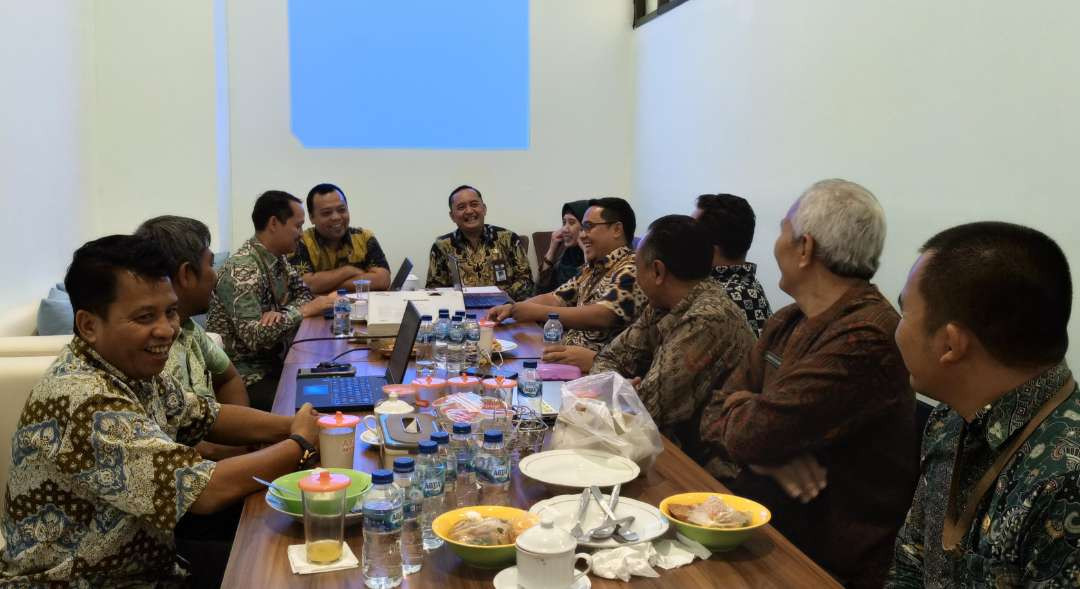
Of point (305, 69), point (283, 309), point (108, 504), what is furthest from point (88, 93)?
point (108, 504)

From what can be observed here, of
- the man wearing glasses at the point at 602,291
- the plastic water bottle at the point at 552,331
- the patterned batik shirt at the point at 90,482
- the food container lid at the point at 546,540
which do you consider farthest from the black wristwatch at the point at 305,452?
the man wearing glasses at the point at 602,291

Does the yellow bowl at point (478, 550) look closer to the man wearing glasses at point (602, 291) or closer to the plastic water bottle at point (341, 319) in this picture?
the man wearing glasses at point (602, 291)

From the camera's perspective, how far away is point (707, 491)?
1871mm

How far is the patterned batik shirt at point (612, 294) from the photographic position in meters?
3.68

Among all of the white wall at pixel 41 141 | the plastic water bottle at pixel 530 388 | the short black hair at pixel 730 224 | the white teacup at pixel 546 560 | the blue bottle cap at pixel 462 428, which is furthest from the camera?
the white wall at pixel 41 141

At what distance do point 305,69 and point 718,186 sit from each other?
3.21 meters

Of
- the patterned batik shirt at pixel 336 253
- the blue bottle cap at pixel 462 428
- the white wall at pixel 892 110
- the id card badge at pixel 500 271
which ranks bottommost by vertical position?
the blue bottle cap at pixel 462 428

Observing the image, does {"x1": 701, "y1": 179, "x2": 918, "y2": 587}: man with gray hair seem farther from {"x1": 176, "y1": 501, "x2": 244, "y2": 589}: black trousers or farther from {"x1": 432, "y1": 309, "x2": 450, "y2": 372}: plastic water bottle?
{"x1": 176, "y1": 501, "x2": 244, "y2": 589}: black trousers

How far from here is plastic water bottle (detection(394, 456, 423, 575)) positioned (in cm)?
156

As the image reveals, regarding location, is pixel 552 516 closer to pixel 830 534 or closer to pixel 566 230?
pixel 830 534

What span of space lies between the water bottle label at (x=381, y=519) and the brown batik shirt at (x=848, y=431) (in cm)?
97

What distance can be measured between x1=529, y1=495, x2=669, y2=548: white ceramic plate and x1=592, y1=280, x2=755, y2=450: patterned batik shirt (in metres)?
0.78

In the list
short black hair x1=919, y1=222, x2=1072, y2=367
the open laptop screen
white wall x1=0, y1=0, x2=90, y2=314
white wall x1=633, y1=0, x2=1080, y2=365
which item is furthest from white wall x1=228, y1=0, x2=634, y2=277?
short black hair x1=919, y1=222, x2=1072, y2=367

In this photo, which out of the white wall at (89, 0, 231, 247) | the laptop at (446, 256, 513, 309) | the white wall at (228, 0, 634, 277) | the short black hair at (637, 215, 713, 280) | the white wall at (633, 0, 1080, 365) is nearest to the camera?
the short black hair at (637, 215, 713, 280)
